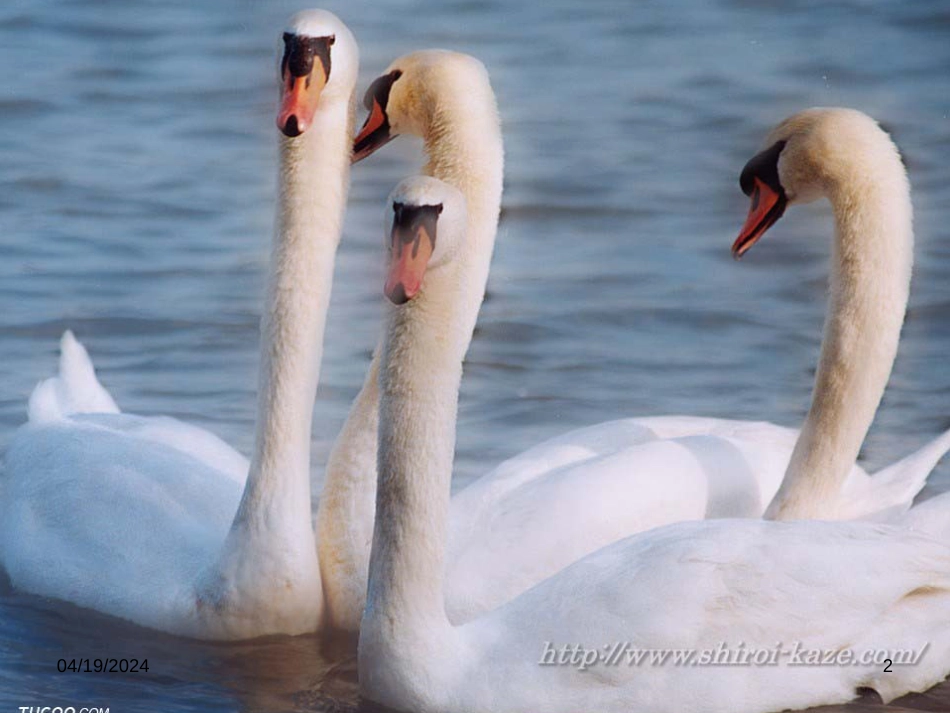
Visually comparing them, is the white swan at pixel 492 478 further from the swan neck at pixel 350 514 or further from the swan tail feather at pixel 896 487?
the swan tail feather at pixel 896 487

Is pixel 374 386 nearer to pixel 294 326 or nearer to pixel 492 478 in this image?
pixel 294 326

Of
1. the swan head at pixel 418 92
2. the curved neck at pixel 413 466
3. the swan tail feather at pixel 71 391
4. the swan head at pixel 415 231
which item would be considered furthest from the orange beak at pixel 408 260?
the swan tail feather at pixel 71 391

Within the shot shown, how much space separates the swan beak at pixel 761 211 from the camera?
7.88m

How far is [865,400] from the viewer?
7.62 metres

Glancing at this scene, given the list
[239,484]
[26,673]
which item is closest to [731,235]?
[239,484]

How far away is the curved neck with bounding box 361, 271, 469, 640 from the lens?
6.39m

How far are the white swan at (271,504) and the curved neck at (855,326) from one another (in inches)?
63.3

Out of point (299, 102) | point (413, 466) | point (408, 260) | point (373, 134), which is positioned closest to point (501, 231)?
point (373, 134)

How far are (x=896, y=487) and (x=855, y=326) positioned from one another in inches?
28.8

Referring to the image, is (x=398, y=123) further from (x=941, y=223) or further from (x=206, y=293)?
(x=941, y=223)

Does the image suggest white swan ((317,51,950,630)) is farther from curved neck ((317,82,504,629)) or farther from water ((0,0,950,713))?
→ water ((0,0,950,713))

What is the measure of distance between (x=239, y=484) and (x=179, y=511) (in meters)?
0.55

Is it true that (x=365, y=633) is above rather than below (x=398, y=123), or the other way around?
below

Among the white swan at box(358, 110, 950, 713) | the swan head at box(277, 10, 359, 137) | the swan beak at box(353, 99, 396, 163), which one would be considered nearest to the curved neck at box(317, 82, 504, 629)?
the swan beak at box(353, 99, 396, 163)
